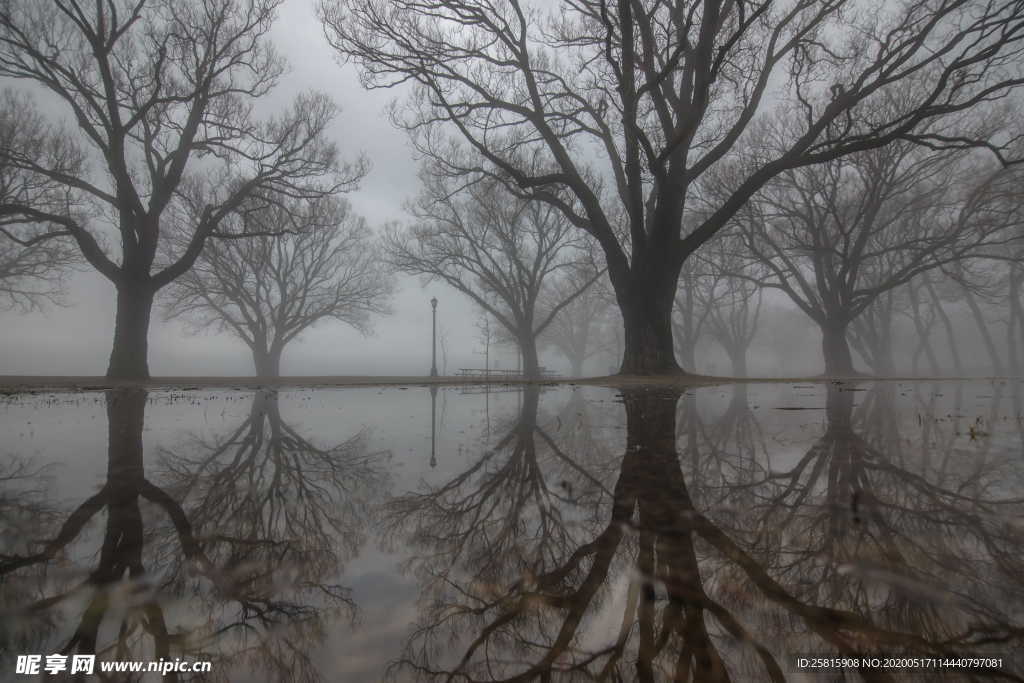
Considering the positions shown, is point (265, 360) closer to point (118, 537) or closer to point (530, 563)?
point (118, 537)

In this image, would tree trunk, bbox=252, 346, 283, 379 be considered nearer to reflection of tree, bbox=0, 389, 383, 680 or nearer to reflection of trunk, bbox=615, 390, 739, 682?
reflection of tree, bbox=0, 389, 383, 680

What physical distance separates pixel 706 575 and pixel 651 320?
35.8 ft

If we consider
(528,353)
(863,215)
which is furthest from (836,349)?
(528,353)

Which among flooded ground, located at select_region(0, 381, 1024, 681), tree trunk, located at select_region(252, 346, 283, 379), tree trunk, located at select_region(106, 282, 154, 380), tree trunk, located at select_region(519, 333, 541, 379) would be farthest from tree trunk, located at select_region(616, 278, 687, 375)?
tree trunk, located at select_region(252, 346, 283, 379)

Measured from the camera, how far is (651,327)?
38.9ft

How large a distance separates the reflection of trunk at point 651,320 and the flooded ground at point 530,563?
846 cm

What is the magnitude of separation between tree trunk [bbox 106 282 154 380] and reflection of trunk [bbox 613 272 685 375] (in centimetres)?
1409

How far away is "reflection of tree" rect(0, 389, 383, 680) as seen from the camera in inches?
43.9

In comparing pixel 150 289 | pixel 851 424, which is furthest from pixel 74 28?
pixel 851 424

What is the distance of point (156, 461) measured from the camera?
10.2ft

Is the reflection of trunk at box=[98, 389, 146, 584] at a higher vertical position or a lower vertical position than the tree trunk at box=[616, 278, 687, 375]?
lower

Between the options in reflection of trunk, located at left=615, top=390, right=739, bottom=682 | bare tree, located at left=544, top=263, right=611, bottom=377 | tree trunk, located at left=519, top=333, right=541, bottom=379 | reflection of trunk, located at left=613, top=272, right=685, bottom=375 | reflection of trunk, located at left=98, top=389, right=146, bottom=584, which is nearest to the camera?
reflection of trunk, located at left=615, top=390, right=739, bottom=682

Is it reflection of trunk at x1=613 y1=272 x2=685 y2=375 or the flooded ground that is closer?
the flooded ground

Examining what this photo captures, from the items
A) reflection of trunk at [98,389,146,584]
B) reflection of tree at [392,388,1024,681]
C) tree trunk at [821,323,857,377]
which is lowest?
reflection of tree at [392,388,1024,681]
